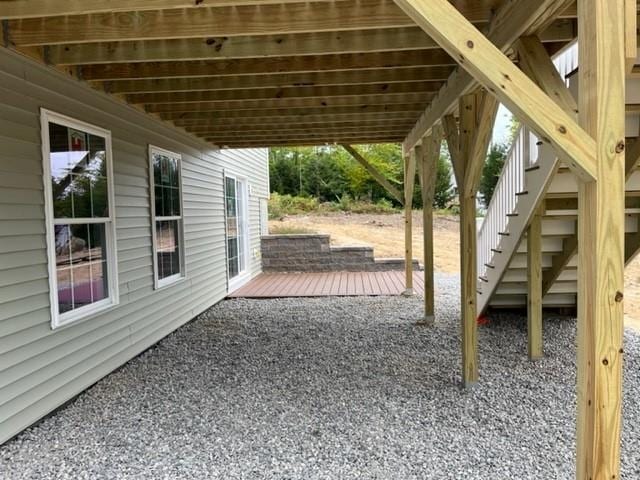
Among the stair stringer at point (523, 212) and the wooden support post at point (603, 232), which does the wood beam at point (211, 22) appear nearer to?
the stair stringer at point (523, 212)

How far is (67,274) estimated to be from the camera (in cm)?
359

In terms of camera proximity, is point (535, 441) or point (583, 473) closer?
point (583, 473)

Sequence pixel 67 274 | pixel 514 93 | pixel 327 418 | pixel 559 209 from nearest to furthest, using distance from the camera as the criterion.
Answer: pixel 514 93 < pixel 327 418 < pixel 67 274 < pixel 559 209

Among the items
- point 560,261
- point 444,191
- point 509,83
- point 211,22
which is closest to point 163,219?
point 211,22

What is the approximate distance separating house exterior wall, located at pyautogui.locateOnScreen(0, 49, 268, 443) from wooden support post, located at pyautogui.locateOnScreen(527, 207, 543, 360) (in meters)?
3.82

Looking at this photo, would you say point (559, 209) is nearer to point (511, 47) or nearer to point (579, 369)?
point (511, 47)

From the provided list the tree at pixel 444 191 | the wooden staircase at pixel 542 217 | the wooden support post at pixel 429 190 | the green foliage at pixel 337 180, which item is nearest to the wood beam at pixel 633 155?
the wooden staircase at pixel 542 217

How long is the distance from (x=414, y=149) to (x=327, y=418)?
4.57m

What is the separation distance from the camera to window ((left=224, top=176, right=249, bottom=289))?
8508 mm

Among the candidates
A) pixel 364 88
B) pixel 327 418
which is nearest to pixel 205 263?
pixel 364 88

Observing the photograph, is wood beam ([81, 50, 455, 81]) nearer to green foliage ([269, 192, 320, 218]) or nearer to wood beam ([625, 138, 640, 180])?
wood beam ([625, 138, 640, 180])

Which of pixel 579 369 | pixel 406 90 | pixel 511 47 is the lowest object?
pixel 579 369

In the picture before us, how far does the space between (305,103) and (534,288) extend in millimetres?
2907

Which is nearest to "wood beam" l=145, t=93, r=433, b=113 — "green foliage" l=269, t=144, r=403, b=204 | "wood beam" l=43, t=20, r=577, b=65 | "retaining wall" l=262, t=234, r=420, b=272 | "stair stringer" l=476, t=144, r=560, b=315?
"wood beam" l=43, t=20, r=577, b=65
